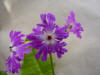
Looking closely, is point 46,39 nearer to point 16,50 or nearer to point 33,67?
point 16,50

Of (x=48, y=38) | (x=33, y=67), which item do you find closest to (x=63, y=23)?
(x=33, y=67)

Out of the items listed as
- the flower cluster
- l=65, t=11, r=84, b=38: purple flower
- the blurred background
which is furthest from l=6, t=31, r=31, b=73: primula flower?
the blurred background

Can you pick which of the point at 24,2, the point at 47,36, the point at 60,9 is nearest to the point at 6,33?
the point at 24,2

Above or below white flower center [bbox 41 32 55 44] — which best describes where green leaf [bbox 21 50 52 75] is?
below

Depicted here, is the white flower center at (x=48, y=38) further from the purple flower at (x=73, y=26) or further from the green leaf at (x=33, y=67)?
the green leaf at (x=33, y=67)

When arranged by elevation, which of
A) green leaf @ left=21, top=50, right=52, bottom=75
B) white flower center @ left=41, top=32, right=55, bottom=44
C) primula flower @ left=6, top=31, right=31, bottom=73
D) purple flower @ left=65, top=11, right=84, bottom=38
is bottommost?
green leaf @ left=21, top=50, right=52, bottom=75

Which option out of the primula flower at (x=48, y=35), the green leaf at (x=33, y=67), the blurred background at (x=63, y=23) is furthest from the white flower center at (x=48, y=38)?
the blurred background at (x=63, y=23)

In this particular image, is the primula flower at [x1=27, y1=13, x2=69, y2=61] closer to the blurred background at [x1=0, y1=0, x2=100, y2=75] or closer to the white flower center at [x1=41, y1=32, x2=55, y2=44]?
the white flower center at [x1=41, y1=32, x2=55, y2=44]
